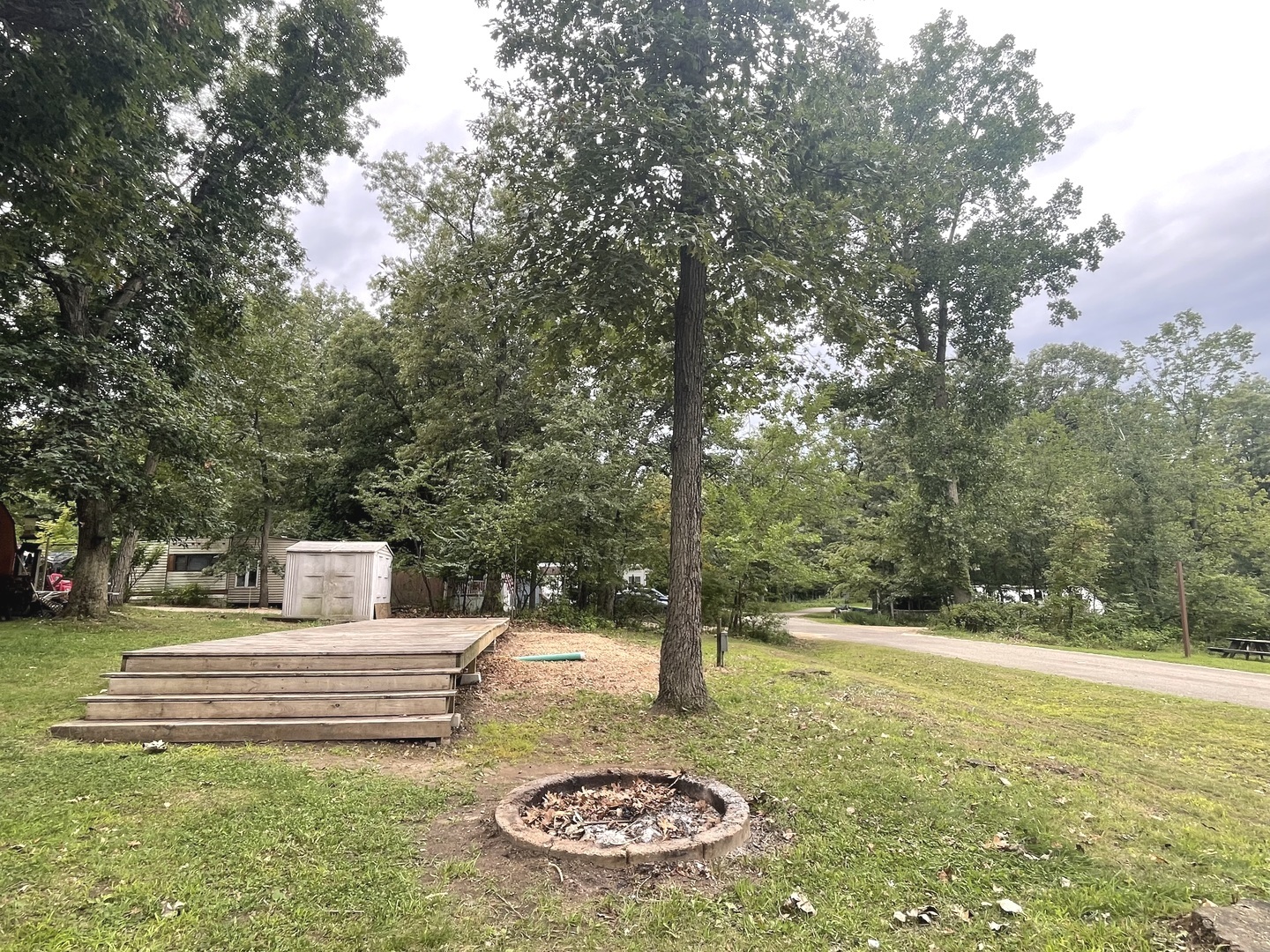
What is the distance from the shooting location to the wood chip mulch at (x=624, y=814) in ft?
10.8

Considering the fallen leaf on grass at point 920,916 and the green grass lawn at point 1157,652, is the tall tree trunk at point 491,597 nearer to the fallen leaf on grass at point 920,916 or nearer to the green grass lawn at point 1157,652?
the green grass lawn at point 1157,652

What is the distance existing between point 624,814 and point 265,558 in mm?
22403

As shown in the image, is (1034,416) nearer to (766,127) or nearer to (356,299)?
(766,127)

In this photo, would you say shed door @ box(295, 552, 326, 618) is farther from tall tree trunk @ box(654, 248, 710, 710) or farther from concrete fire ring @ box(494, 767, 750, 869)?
concrete fire ring @ box(494, 767, 750, 869)

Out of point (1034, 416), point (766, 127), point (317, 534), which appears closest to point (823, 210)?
point (766, 127)

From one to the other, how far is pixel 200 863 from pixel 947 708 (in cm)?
677

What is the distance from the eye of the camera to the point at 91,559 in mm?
11984

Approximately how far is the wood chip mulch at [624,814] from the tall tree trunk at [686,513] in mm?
2180

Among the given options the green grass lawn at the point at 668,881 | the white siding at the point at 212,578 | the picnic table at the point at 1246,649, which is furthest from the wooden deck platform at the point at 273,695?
the white siding at the point at 212,578

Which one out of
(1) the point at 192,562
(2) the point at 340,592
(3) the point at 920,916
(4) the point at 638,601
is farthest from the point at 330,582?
(1) the point at 192,562

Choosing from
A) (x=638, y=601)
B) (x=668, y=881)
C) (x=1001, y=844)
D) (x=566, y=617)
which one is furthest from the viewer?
(x=638, y=601)

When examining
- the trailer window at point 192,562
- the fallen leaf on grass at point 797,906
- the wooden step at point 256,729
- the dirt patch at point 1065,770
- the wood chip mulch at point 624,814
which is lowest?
the dirt patch at point 1065,770

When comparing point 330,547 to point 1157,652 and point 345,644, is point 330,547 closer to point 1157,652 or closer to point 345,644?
point 345,644

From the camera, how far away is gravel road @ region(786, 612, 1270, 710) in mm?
9078
